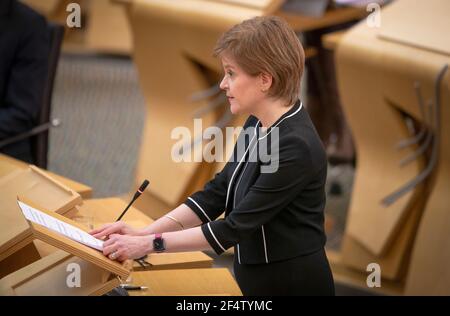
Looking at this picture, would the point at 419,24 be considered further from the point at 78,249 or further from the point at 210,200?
the point at 78,249

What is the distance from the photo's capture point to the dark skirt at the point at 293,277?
197 centimetres

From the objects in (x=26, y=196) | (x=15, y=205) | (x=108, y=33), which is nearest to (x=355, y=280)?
(x=26, y=196)

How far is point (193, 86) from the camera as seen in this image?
12.9ft

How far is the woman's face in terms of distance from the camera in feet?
6.20

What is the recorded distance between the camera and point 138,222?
2.37 metres

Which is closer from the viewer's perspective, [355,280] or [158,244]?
[158,244]

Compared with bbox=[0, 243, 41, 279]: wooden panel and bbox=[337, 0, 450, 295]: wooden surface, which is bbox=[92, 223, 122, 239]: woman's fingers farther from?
bbox=[337, 0, 450, 295]: wooden surface

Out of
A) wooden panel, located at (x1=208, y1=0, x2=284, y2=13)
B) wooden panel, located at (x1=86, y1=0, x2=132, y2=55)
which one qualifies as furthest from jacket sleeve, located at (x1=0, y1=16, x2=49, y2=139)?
wooden panel, located at (x1=86, y1=0, x2=132, y2=55)

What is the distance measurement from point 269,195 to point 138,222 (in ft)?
2.03

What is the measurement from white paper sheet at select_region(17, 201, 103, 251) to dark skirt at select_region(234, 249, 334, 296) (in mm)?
A: 381

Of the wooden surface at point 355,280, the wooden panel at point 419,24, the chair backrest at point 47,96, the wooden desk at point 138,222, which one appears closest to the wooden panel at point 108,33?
the chair backrest at point 47,96

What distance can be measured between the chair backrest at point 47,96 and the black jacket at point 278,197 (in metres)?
1.56
